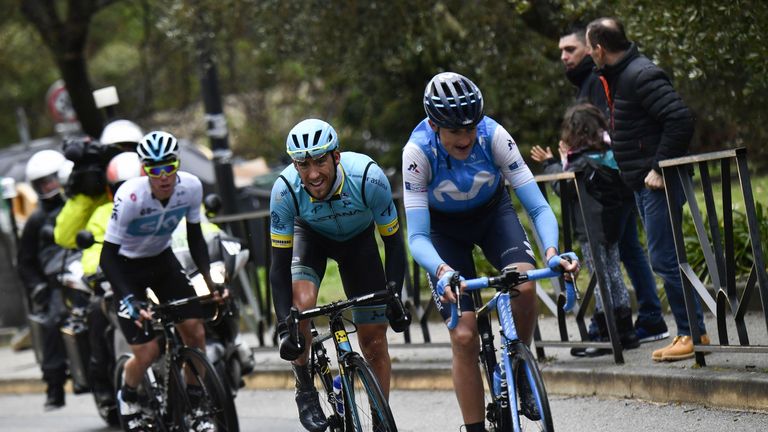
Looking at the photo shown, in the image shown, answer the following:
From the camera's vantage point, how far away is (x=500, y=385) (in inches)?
227

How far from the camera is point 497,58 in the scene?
43.7ft

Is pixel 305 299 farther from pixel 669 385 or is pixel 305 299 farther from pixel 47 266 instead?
pixel 47 266

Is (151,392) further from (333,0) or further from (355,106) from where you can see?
(355,106)

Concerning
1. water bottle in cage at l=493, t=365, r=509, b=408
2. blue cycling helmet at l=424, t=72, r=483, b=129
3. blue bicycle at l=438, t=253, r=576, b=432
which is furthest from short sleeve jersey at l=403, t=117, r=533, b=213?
water bottle in cage at l=493, t=365, r=509, b=408

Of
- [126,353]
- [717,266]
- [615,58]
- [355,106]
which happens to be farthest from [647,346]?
[355,106]

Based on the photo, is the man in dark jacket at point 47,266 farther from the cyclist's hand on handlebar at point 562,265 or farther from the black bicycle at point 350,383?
the cyclist's hand on handlebar at point 562,265

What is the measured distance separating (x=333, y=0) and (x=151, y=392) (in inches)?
229

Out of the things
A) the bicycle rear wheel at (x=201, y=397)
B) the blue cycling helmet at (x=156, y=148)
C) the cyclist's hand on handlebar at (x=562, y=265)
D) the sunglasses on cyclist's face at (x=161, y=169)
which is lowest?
the bicycle rear wheel at (x=201, y=397)

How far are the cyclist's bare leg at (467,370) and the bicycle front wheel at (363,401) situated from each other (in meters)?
0.45

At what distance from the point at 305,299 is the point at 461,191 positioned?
1058 mm

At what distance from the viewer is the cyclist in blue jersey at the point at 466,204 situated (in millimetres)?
5973

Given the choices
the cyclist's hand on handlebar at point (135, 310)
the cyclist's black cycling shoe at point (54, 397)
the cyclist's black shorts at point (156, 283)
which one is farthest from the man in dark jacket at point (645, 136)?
the cyclist's black cycling shoe at point (54, 397)

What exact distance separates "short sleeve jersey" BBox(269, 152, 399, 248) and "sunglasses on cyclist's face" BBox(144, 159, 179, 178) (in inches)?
63.6

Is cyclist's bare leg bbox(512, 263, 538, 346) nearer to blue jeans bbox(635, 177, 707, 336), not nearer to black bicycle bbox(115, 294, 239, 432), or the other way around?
blue jeans bbox(635, 177, 707, 336)
